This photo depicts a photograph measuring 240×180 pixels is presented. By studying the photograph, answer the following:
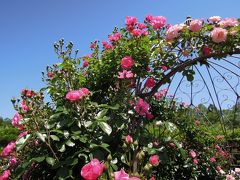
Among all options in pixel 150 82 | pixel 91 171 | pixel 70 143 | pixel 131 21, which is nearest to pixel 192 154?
pixel 150 82

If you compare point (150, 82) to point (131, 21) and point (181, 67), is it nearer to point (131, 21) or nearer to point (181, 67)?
point (181, 67)

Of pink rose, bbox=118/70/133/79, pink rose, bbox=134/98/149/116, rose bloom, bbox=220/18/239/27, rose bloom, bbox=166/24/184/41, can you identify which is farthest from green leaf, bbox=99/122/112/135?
rose bloom, bbox=220/18/239/27

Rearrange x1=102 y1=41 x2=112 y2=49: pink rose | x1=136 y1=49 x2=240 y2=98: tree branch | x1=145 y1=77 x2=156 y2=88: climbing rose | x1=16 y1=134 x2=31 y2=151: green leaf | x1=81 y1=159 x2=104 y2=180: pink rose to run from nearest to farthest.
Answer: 1. x1=81 y1=159 x2=104 y2=180: pink rose
2. x1=16 y1=134 x2=31 y2=151: green leaf
3. x1=136 y1=49 x2=240 y2=98: tree branch
4. x1=145 y1=77 x2=156 y2=88: climbing rose
5. x1=102 y1=41 x2=112 y2=49: pink rose

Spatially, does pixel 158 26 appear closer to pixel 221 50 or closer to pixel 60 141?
pixel 221 50

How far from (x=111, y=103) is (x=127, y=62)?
314 millimetres

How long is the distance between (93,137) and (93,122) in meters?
0.10

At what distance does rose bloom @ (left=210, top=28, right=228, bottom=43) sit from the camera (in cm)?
233

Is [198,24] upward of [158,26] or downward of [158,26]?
downward

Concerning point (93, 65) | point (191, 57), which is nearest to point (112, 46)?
point (93, 65)

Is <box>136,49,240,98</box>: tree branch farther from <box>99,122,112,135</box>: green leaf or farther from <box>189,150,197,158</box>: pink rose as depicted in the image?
<box>189,150,197,158</box>: pink rose

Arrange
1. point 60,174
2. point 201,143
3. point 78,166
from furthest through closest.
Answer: point 201,143 < point 78,166 < point 60,174

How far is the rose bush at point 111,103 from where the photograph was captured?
85.0 inches

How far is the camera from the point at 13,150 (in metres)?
2.60

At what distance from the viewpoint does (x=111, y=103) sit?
2.52 metres
